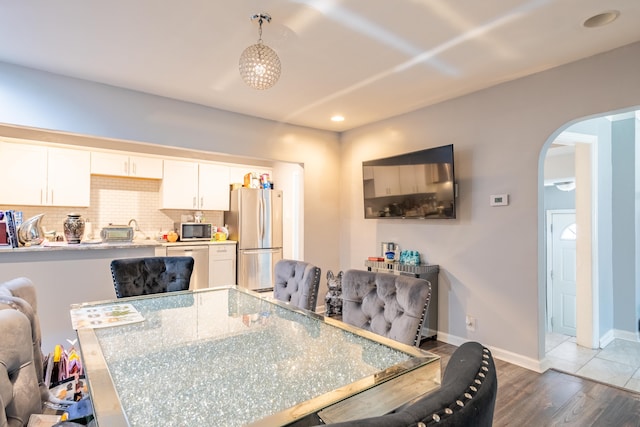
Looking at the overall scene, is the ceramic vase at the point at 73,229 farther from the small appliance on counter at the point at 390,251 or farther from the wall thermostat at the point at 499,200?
the wall thermostat at the point at 499,200

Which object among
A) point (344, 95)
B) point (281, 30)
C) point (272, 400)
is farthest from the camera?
point (344, 95)

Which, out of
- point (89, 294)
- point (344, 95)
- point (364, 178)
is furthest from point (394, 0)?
point (89, 294)

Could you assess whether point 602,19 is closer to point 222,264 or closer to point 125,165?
point 222,264

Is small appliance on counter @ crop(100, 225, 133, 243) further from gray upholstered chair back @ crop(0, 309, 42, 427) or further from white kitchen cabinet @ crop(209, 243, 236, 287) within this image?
gray upholstered chair back @ crop(0, 309, 42, 427)

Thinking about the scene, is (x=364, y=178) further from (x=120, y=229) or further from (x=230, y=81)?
(x=120, y=229)

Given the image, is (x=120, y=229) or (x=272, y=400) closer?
(x=272, y=400)

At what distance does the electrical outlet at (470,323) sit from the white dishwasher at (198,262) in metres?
3.29

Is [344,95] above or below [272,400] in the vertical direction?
above

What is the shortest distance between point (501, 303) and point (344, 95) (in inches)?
96.6

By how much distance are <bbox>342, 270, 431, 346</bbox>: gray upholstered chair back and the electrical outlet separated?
1999 millimetres

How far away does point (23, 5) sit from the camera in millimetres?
2006

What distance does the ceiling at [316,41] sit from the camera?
6.67ft

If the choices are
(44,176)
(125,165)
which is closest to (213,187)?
(125,165)

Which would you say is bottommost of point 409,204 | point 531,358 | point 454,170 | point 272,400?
point 531,358
